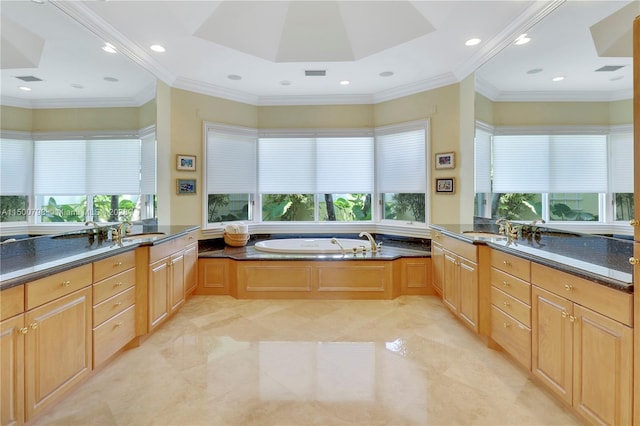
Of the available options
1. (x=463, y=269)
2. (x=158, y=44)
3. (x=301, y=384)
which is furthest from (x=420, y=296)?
(x=158, y=44)

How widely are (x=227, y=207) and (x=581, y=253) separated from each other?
4.04 metres

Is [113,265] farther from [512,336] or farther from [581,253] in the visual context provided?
[581,253]

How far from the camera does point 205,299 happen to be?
3703 mm

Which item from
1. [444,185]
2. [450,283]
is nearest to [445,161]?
[444,185]

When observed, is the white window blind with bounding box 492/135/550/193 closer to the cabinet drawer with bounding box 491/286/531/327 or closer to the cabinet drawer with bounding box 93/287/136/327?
the cabinet drawer with bounding box 491/286/531/327

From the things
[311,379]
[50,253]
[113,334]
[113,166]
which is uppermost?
[113,166]

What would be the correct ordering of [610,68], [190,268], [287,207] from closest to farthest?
[610,68] → [190,268] → [287,207]

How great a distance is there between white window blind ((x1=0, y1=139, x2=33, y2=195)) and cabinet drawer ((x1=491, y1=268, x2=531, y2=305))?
321 cm

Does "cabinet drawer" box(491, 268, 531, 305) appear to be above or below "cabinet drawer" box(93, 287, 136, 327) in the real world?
above

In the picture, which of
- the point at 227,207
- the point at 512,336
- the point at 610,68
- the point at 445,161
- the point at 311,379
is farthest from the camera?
the point at 227,207

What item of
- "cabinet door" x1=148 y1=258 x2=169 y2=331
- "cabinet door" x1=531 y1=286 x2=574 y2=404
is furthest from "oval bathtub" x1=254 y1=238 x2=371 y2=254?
"cabinet door" x1=531 y1=286 x2=574 y2=404

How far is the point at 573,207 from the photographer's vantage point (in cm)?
223

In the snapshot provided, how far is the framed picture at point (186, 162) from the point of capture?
4.04 meters

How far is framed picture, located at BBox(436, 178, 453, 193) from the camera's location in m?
3.93
